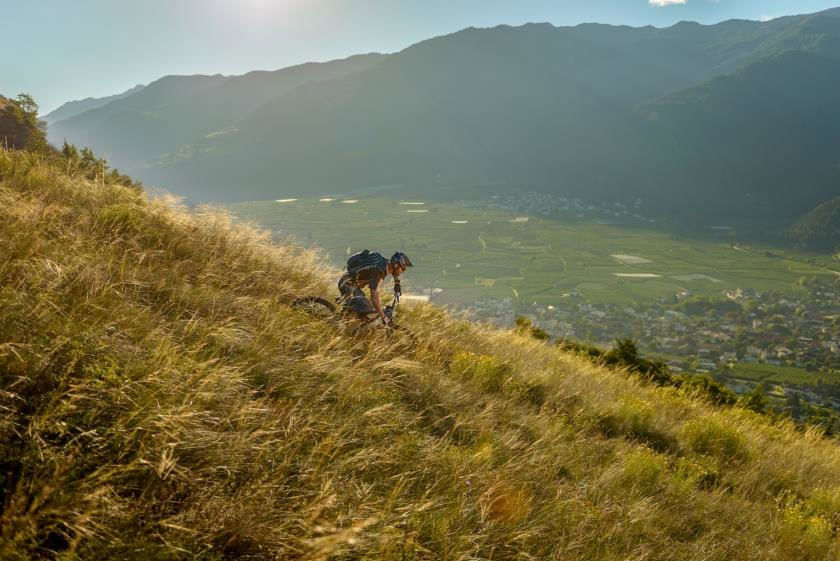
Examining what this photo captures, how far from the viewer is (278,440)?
2541 millimetres

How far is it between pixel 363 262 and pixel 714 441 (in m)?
5.80

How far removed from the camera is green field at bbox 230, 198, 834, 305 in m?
74.4

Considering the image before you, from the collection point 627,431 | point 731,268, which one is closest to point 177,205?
point 627,431

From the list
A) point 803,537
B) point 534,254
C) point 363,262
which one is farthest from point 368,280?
point 534,254

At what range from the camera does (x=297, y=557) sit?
202cm

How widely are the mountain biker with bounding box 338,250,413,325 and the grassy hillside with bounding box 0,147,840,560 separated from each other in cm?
56

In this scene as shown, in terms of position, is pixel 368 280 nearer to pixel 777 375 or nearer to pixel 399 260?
pixel 399 260

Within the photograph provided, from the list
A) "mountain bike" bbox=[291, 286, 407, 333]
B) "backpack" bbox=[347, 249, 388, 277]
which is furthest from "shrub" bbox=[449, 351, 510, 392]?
"backpack" bbox=[347, 249, 388, 277]

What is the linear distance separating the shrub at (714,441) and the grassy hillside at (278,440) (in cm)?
3

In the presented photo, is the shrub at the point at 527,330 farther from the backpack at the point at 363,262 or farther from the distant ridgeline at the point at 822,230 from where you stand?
the distant ridgeline at the point at 822,230

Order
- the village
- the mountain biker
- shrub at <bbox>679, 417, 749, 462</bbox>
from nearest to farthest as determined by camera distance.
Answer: the mountain biker < shrub at <bbox>679, 417, 749, 462</bbox> < the village

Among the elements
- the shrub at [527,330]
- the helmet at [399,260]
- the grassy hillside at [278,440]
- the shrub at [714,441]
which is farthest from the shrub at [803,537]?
the shrub at [527,330]

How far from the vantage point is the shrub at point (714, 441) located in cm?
624

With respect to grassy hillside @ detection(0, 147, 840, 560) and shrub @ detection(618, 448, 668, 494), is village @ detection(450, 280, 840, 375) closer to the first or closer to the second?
grassy hillside @ detection(0, 147, 840, 560)
